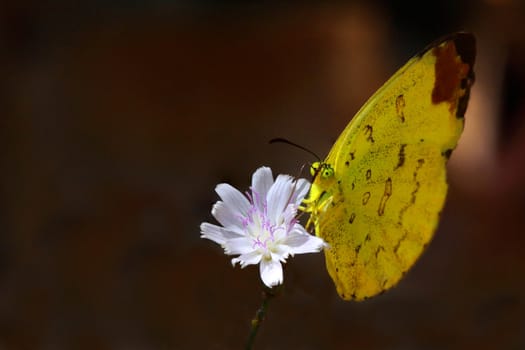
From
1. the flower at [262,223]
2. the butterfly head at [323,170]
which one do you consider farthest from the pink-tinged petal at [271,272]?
the butterfly head at [323,170]

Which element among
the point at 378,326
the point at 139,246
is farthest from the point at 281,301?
the point at 139,246

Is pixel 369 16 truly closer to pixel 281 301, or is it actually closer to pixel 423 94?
pixel 281 301

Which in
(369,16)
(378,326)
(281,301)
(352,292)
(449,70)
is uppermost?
(369,16)

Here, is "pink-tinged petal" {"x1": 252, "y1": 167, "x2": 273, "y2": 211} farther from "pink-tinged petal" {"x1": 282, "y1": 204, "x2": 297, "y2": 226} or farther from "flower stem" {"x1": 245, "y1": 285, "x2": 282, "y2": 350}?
"flower stem" {"x1": 245, "y1": 285, "x2": 282, "y2": 350}

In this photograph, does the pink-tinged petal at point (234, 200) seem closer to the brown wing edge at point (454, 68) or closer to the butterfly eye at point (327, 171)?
the butterfly eye at point (327, 171)

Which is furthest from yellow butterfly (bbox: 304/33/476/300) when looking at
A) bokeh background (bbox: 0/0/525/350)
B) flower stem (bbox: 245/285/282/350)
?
bokeh background (bbox: 0/0/525/350)

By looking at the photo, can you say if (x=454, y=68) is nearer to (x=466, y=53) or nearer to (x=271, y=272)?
(x=466, y=53)

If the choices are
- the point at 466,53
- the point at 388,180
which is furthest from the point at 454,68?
the point at 388,180
